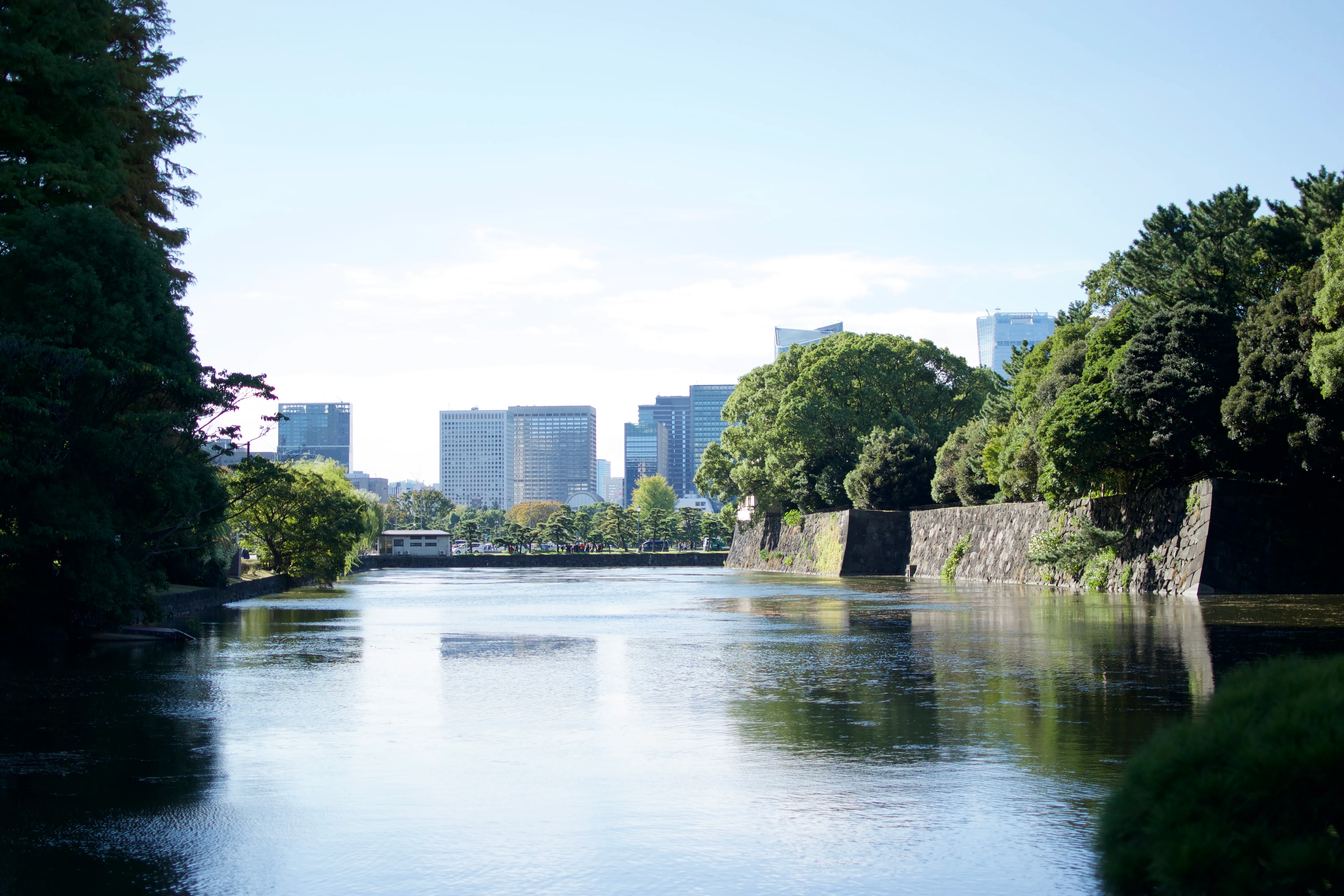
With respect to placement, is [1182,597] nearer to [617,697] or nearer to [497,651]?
[497,651]

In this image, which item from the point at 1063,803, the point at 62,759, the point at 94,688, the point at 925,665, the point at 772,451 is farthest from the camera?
the point at 772,451

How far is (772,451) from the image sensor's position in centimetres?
5862

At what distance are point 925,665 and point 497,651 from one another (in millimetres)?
5919

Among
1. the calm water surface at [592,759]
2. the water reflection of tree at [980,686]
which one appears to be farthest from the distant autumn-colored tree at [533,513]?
the calm water surface at [592,759]

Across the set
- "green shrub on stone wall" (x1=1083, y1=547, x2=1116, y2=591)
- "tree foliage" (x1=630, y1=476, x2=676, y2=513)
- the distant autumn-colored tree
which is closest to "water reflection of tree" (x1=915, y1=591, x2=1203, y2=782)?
"green shrub on stone wall" (x1=1083, y1=547, x2=1116, y2=591)

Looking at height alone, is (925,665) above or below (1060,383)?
below

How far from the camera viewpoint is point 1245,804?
12.3 feet

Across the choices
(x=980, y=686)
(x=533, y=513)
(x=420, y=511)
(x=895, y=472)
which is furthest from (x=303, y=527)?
(x=533, y=513)

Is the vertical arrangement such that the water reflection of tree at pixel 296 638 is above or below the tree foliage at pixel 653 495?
below

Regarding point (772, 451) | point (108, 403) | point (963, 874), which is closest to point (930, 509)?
point (772, 451)

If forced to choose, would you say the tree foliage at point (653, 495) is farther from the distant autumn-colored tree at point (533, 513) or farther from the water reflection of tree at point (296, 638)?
the water reflection of tree at point (296, 638)

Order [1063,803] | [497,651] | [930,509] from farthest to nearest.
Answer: [930,509]
[497,651]
[1063,803]

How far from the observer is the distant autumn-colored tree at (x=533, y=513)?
542 feet

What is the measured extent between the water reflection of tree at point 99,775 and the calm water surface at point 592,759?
0.09 feet
